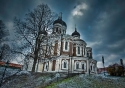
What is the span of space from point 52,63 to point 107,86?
62.8ft

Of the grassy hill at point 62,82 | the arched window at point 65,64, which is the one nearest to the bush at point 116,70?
the grassy hill at point 62,82

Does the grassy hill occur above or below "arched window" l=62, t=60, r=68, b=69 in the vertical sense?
below

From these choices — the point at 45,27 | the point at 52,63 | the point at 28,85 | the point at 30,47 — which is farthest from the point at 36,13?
the point at 52,63

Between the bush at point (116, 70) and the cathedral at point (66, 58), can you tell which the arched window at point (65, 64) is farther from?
the bush at point (116, 70)

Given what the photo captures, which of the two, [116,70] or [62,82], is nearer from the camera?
[62,82]

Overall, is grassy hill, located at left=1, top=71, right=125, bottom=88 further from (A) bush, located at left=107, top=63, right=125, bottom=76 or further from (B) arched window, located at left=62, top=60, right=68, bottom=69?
(B) arched window, located at left=62, top=60, right=68, bottom=69

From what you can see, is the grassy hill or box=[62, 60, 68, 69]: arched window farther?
box=[62, 60, 68, 69]: arched window

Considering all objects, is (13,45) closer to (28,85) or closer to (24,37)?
(24,37)

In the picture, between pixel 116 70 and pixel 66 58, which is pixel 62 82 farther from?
pixel 66 58

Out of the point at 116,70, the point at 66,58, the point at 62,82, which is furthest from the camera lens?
the point at 66,58

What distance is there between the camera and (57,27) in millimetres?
37875

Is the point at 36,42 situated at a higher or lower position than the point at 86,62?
higher

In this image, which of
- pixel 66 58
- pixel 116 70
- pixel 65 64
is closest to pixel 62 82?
pixel 116 70

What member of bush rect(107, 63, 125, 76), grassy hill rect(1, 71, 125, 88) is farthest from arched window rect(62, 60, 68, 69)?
grassy hill rect(1, 71, 125, 88)
